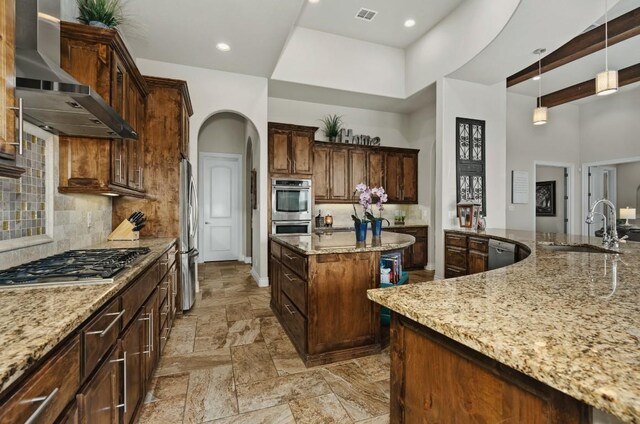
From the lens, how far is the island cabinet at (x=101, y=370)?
750 mm

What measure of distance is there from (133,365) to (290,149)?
388cm

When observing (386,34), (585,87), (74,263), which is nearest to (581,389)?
(74,263)

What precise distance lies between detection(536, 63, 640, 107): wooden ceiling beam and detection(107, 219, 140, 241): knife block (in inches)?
301

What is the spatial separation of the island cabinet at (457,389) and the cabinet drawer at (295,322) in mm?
1402

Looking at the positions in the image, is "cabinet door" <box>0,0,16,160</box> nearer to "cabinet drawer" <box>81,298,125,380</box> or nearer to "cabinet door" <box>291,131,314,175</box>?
"cabinet drawer" <box>81,298,125,380</box>

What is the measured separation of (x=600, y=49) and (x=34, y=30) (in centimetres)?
631

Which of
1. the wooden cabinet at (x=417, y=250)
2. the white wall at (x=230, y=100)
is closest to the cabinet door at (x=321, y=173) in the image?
the white wall at (x=230, y=100)

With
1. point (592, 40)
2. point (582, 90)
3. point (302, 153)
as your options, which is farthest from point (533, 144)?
point (302, 153)

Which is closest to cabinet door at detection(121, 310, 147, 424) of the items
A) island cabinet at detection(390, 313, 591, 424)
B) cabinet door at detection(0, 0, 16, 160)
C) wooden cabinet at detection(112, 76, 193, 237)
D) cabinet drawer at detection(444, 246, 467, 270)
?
cabinet door at detection(0, 0, 16, 160)

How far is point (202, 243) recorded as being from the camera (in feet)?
21.1

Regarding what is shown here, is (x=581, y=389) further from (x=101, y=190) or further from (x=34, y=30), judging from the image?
(x=101, y=190)

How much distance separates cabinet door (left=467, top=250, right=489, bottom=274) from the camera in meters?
3.65

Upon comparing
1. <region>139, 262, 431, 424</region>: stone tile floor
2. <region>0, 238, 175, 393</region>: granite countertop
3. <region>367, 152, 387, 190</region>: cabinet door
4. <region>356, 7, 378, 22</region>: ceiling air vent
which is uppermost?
<region>356, 7, 378, 22</region>: ceiling air vent

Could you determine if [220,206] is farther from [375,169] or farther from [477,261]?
[477,261]
